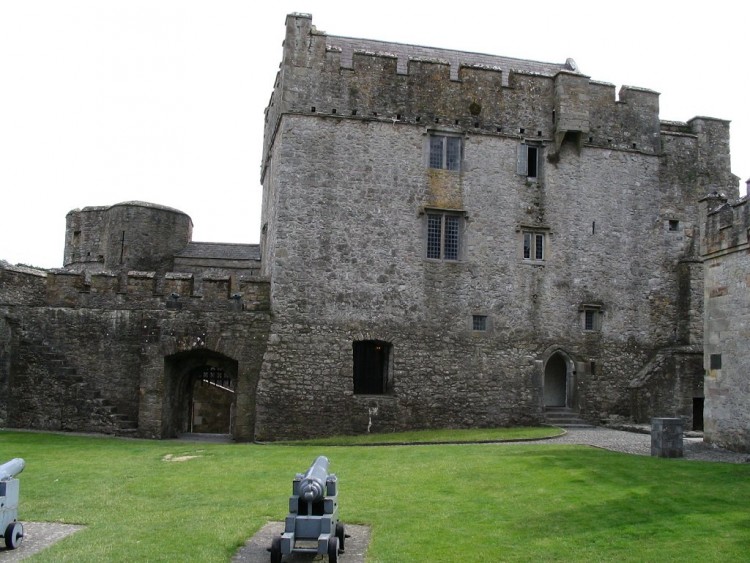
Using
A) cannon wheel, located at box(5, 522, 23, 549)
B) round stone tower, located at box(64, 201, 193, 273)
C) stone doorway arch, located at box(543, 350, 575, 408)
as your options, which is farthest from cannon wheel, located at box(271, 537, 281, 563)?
round stone tower, located at box(64, 201, 193, 273)

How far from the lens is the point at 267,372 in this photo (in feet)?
67.5

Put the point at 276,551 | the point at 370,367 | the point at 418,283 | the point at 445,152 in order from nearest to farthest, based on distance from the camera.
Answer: the point at 276,551
the point at 418,283
the point at 370,367
the point at 445,152

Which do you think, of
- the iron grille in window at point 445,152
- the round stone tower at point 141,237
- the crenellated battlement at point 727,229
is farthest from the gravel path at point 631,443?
the round stone tower at point 141,237

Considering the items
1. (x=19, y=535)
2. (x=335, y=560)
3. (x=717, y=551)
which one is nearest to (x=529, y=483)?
(x=717, y=551)

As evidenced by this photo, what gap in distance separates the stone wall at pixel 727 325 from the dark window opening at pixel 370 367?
8718mm

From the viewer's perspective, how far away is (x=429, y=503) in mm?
10547

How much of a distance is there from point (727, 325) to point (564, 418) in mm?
7272

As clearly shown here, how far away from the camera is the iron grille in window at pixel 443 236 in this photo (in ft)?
73.2

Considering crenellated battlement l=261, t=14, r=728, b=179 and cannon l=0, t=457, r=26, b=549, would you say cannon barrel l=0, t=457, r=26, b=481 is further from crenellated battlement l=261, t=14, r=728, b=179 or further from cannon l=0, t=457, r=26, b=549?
crenellated battlement l=261, t=14, r=728, b=179

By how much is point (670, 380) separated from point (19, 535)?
731 inches

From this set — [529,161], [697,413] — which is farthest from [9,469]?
[697,413]

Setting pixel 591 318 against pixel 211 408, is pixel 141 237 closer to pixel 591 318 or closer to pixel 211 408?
pixel 211 408

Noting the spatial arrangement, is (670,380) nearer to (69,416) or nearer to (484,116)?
(484,116)

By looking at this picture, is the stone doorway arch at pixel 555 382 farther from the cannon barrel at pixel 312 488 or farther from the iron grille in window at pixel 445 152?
the cannon barrel at pixel 312 488
